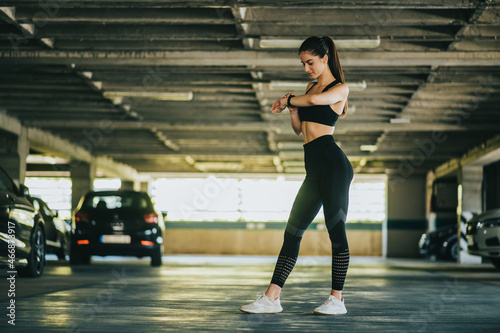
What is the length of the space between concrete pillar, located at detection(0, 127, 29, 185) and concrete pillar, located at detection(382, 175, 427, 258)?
58.1 ft

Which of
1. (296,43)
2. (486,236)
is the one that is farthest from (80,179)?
(296,43)

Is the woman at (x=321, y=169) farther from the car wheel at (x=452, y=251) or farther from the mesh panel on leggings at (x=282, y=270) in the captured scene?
the car wheel at (x=452, y=251)

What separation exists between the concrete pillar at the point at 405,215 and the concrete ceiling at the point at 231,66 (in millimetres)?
10108

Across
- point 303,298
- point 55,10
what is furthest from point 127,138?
point 303,298

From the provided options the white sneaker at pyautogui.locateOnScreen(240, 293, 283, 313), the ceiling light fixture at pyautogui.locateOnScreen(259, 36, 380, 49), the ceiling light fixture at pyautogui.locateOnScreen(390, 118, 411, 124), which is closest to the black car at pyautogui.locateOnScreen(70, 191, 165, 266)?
the ceiling light fixture at pyautogui.locateOnScreen(259, 36, 380, 49)

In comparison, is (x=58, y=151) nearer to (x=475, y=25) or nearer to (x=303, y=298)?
(x=475, y=25)

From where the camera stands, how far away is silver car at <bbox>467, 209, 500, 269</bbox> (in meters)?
14.3

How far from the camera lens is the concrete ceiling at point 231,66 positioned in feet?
32.4

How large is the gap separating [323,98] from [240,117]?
13.1 m

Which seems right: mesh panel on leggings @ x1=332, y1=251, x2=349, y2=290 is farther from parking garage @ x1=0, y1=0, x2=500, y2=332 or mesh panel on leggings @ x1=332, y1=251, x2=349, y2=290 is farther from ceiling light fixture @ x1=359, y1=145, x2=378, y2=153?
ceiling light fixture @ x1=359, y1=145, x2=378, y2=153

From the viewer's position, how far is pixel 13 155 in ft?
60.8

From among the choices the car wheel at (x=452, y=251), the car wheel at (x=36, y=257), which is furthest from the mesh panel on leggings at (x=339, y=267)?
the car wheel at (x=452, y=251)

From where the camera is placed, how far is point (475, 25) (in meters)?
9.98

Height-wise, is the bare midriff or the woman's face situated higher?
the woman's face
